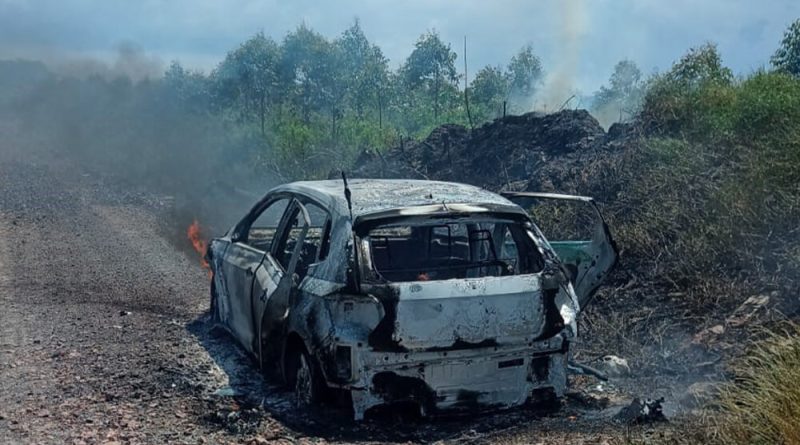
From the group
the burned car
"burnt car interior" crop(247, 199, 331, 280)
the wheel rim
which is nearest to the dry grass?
the burned car

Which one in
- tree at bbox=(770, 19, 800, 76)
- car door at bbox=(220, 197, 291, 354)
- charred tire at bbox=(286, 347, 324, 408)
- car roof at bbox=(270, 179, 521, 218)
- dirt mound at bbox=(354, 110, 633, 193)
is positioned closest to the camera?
charred tire at bbox=(286, 347, 324, 408)

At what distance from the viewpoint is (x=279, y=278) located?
214 inches

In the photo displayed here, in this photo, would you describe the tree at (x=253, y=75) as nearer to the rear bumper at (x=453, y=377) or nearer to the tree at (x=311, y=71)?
the tree at (x=311, y=71)

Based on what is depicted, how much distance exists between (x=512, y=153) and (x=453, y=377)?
34.7 feet

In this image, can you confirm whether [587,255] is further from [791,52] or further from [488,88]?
[488,88]

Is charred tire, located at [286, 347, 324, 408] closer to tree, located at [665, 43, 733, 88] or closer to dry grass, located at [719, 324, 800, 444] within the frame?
dry grass, located at [719, 324, 800, 444]

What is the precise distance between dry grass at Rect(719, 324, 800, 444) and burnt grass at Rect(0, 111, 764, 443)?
0.38 meters

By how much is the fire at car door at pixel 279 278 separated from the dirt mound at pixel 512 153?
5.67 meters

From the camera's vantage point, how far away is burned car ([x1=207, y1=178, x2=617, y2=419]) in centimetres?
453

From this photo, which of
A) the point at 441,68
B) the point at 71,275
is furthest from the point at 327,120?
the point at 71,275

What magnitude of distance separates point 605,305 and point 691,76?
300 inches

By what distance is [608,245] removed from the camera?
19.3 ft

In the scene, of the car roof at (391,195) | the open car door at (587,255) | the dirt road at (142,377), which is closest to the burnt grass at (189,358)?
the dirt road at (142,377)

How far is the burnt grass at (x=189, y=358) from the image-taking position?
4.71 metres
